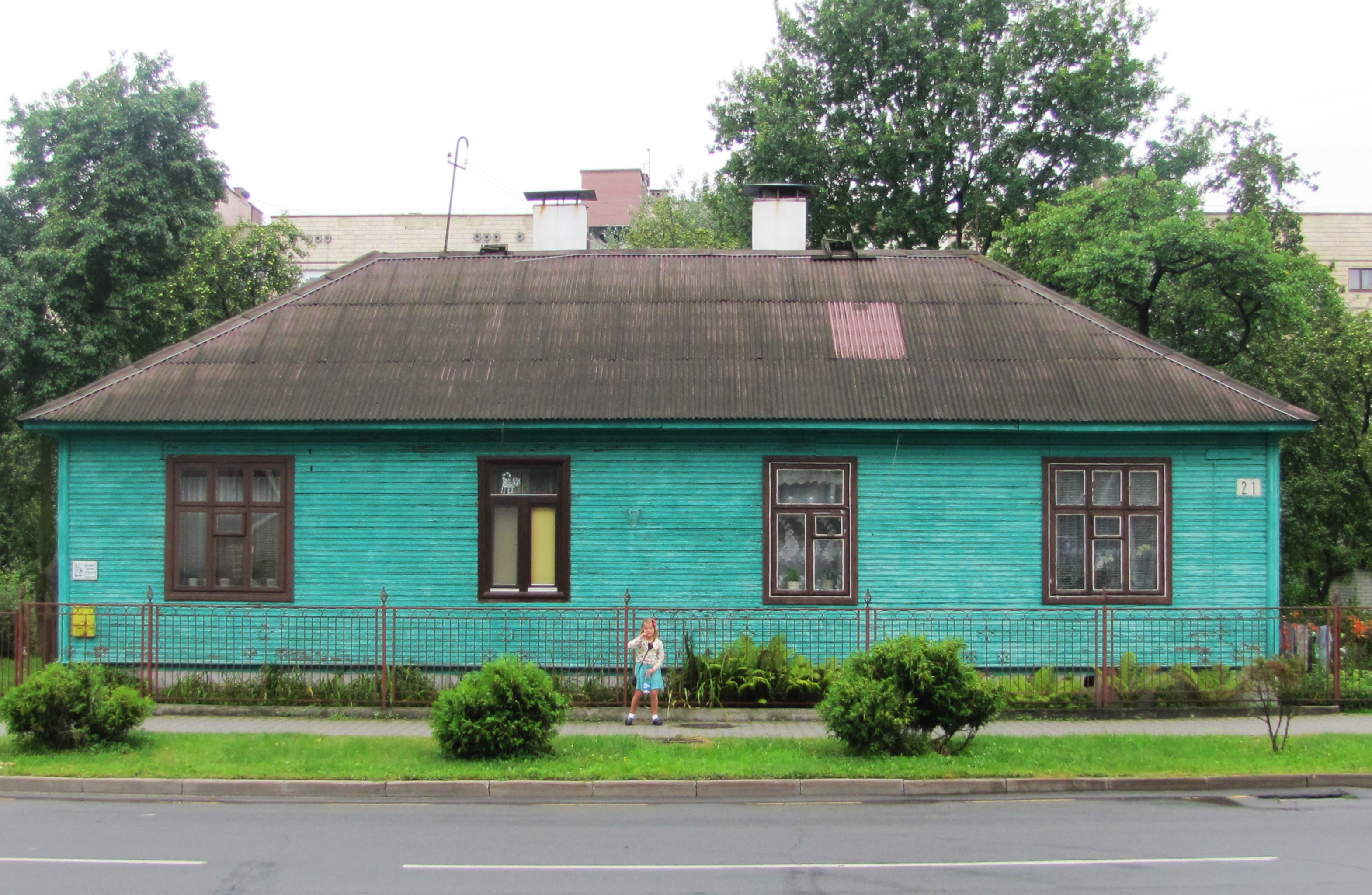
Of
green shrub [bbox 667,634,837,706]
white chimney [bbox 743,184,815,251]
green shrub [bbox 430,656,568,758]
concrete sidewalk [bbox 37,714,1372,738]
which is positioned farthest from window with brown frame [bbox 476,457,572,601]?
white chimney [bbox 743,184,815,251]

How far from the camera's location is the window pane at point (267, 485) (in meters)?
15.5

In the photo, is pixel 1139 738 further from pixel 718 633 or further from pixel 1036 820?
pixel 718 633

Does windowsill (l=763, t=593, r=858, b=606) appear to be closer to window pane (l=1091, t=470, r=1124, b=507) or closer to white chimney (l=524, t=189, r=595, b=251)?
window pane (l=1091, t=470, r=1124, b=507)

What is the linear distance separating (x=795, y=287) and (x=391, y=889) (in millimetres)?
12616

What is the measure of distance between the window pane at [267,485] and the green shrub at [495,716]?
226 inches

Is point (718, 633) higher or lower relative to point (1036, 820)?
higher

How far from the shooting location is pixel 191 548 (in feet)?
50.5

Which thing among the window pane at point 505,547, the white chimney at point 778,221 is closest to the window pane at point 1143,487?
the white chimney at point 778,221

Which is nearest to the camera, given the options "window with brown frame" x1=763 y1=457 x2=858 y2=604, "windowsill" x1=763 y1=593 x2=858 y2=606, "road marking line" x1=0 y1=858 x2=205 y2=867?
"road marking line" x1=0 y1=858 x2=205 y2=867

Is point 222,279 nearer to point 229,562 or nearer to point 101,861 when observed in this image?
point 229,562

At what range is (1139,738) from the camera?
1189 centimetres

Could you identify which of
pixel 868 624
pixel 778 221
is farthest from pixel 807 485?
pixel 778 221

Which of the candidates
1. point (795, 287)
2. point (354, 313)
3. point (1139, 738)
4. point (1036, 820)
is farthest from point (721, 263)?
point (1036, 820)

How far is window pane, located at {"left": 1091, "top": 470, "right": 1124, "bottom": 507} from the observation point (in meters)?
15.1
